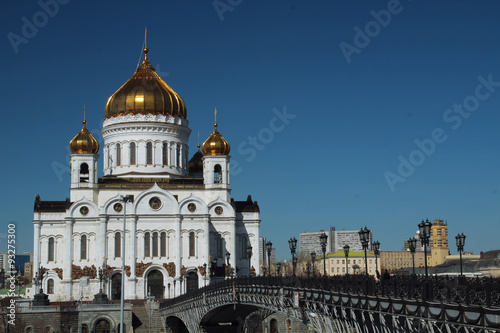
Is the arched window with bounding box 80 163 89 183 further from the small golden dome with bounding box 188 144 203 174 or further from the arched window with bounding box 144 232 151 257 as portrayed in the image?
the small golden dome with bounding box 188 144 203 174

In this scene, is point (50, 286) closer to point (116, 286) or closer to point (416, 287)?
point (116, 286)

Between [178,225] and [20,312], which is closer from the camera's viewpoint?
[20,312]

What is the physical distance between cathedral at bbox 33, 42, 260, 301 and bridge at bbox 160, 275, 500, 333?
645 inches

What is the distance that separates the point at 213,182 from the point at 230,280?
25.1 metres

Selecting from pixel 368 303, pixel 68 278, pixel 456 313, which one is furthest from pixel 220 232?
pixel 456 313

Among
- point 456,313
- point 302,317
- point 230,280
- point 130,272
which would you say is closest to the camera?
point 456,313

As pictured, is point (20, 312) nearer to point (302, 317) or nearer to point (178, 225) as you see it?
point (178, 225)

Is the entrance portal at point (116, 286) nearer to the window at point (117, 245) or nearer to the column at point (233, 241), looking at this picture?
the window at point (117, 245)

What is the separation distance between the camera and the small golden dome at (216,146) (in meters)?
68.1

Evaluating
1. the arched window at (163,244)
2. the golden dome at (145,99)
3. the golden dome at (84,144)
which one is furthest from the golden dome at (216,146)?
the golden dome at (84,144)

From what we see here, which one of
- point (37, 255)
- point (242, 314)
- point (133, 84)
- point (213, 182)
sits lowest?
point (242, 314)

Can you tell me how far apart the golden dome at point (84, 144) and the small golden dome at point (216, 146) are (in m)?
9.81

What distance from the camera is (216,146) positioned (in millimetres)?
68125

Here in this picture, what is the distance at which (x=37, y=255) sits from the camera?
64.7m
